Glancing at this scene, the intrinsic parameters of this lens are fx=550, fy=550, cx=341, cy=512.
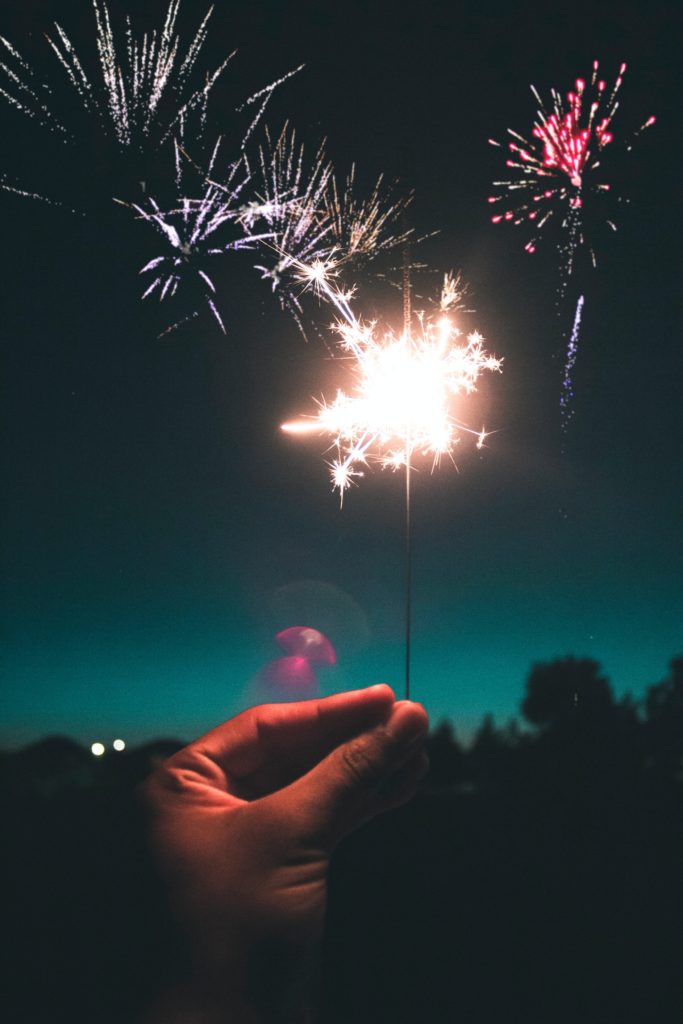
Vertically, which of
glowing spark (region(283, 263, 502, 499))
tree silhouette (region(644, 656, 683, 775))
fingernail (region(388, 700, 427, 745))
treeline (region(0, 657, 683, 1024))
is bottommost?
treeline (region(0, 657, 683, 1024))

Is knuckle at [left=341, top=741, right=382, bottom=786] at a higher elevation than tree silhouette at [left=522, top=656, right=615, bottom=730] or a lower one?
lower

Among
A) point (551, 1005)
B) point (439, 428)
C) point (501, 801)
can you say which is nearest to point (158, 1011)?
point (439, 428)

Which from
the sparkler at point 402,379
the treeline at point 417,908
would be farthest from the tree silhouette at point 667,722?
the sparkler at point 402,379

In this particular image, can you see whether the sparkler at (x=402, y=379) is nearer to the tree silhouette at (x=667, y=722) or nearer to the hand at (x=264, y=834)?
the hand at (x=264, y=834)

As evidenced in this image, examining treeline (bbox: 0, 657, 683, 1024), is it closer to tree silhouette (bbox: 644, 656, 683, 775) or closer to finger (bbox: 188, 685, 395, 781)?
finger (bbox: 188, 685, 395, 781)

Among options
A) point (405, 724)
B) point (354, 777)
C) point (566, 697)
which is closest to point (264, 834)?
point (354, 777)

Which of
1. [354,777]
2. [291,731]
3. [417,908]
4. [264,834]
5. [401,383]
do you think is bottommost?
[417,908]

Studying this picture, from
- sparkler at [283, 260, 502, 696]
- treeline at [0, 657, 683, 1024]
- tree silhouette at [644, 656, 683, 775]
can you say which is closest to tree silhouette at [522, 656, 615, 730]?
tree silhouette at [644, 656, 683, 775]

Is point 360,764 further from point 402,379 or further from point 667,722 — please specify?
point 667,722
